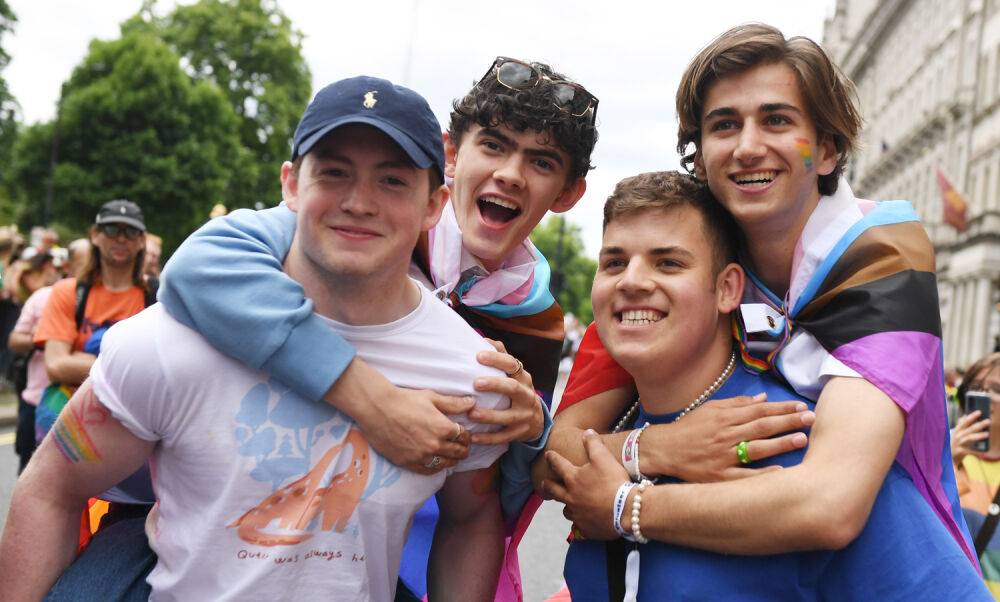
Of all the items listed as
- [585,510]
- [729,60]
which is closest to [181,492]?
[585,510]

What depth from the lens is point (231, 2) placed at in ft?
135

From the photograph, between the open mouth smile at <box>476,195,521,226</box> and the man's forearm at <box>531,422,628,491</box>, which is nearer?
the man's forearm at <box>531,422,628,491</box>

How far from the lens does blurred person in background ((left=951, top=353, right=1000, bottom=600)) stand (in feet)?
14.3

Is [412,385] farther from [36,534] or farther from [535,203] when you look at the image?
[535,203]

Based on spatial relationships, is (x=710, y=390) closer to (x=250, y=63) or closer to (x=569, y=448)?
(x=569, y=448)

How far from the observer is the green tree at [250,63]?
40472 millimetres

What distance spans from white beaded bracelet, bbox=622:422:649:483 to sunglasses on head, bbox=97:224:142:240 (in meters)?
4.61

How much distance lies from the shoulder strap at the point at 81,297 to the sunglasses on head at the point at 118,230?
36 cm

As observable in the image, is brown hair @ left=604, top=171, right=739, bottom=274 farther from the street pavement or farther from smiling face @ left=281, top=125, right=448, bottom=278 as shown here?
the street pavement

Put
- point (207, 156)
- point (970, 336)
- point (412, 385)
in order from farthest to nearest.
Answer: point (970, 336), point (207, 156), point (412, 385)

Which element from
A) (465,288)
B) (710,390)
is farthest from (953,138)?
(710,390)

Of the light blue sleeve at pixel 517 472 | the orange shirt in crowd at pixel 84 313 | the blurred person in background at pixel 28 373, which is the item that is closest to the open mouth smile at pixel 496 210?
the light blue sleeve at pixel 517 472

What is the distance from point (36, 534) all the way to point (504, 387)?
47.5 inches

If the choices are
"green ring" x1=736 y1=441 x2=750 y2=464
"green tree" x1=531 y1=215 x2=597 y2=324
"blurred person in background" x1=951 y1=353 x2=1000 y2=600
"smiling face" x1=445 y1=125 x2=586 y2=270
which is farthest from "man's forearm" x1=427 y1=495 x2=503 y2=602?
"green tree" x1=531 y1=215 x2=597 y2=324
